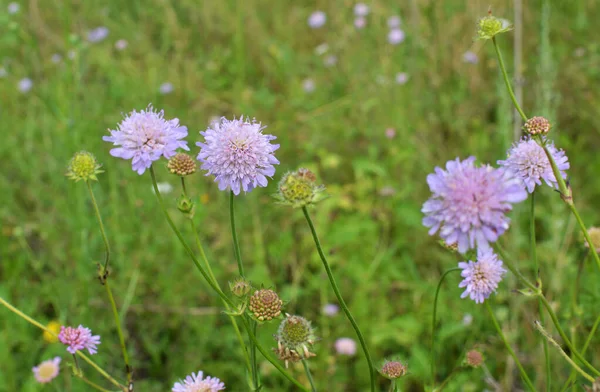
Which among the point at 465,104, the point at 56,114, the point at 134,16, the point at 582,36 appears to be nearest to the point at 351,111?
the point at 465,104

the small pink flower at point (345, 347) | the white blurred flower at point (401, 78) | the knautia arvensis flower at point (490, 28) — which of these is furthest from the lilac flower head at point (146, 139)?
the white blurred flower at point (401, 78)

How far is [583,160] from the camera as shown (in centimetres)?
351

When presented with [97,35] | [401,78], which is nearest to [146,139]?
[401,78]

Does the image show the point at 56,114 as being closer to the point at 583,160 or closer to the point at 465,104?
the point at 465,104

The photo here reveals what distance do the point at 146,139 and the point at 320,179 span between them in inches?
92.4

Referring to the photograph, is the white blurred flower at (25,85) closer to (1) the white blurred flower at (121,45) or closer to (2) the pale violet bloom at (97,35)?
(2) the pale violet bloom at (97,35)

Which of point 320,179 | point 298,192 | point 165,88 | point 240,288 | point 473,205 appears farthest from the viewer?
point 165,88

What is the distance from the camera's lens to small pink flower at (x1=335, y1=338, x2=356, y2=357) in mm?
2643

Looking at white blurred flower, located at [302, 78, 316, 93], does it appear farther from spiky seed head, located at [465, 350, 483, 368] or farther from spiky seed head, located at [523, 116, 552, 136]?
spiky seed head, located at [523, 116, 552, 136]

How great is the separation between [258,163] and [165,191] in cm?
211

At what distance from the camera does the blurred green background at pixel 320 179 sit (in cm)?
266

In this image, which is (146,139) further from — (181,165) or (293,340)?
(293,340)

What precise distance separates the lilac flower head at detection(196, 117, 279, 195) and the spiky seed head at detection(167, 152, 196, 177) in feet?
0.19

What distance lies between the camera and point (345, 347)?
2.65m
